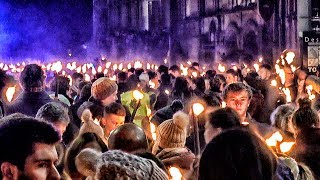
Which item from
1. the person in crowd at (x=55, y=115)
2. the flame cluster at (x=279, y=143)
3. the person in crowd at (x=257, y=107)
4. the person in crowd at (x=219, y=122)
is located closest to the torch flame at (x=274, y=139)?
the flame cluster at (x=279, y=143)

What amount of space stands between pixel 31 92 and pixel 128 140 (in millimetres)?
3134

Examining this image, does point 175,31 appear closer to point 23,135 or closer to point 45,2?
point 45,2

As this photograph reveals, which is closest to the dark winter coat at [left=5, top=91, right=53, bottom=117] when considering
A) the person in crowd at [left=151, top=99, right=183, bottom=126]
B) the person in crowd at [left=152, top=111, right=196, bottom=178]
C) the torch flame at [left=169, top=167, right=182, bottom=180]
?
the person in crowd at [left=151, top=99, right=183, bottom=126]

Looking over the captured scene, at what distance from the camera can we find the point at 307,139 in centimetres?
622

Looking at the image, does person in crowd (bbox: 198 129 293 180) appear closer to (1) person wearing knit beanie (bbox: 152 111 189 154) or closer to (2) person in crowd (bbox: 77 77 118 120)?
(1) person wearing knit beanie (bbox: 152 111 189 154)

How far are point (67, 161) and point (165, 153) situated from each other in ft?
3.06

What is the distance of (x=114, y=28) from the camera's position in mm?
50656

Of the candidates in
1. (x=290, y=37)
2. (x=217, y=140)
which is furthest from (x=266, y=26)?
(x=217, y=140)

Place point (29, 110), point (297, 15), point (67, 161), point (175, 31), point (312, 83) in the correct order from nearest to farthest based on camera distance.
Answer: point (67, 161), point (29, 110), point (312, 83), point (297, 15), point (175, 31)

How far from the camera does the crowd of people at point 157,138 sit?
3.46 meters

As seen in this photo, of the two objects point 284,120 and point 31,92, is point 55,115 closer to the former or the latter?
point 31,92

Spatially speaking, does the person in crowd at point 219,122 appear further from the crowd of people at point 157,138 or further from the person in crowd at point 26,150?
the person in crowd at point 26,150

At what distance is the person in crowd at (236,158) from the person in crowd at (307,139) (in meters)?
2.03

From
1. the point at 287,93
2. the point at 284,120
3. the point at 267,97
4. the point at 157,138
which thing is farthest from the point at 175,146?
the point at 287,93
